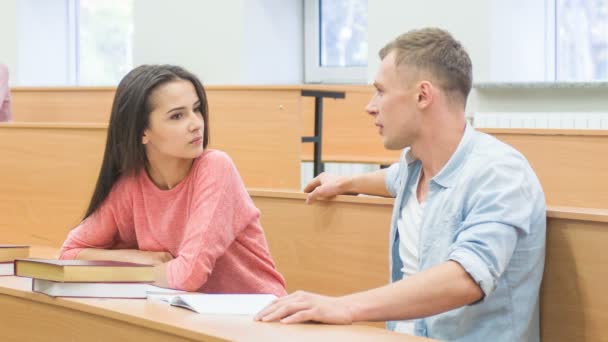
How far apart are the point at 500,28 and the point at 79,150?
10.1 ft

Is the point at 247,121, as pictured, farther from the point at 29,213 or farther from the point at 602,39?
the point at 602,39

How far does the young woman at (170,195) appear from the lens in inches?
81.4

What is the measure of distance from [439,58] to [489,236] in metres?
0.42

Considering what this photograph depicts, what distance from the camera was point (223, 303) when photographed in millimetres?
1640

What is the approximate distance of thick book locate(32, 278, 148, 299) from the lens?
1.72 meters

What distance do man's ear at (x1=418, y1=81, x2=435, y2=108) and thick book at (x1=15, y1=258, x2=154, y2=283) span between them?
0.62 meters

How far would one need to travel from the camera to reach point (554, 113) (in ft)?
16.8

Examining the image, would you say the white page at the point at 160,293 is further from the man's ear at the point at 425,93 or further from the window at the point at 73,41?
the window at the point at 73,41

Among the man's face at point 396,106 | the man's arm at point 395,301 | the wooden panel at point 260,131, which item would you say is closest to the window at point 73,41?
the wooden panel at point 260,131

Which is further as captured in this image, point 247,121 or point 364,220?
point 247,121

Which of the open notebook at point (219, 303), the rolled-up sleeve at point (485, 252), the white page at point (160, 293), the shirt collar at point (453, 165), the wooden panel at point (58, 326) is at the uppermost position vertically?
the shirt collar at point (453, 165)

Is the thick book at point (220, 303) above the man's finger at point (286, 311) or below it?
below

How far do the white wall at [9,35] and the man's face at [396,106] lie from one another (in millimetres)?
6531

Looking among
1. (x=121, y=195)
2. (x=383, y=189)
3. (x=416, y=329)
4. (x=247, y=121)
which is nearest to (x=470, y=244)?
(x=416, y=329)
